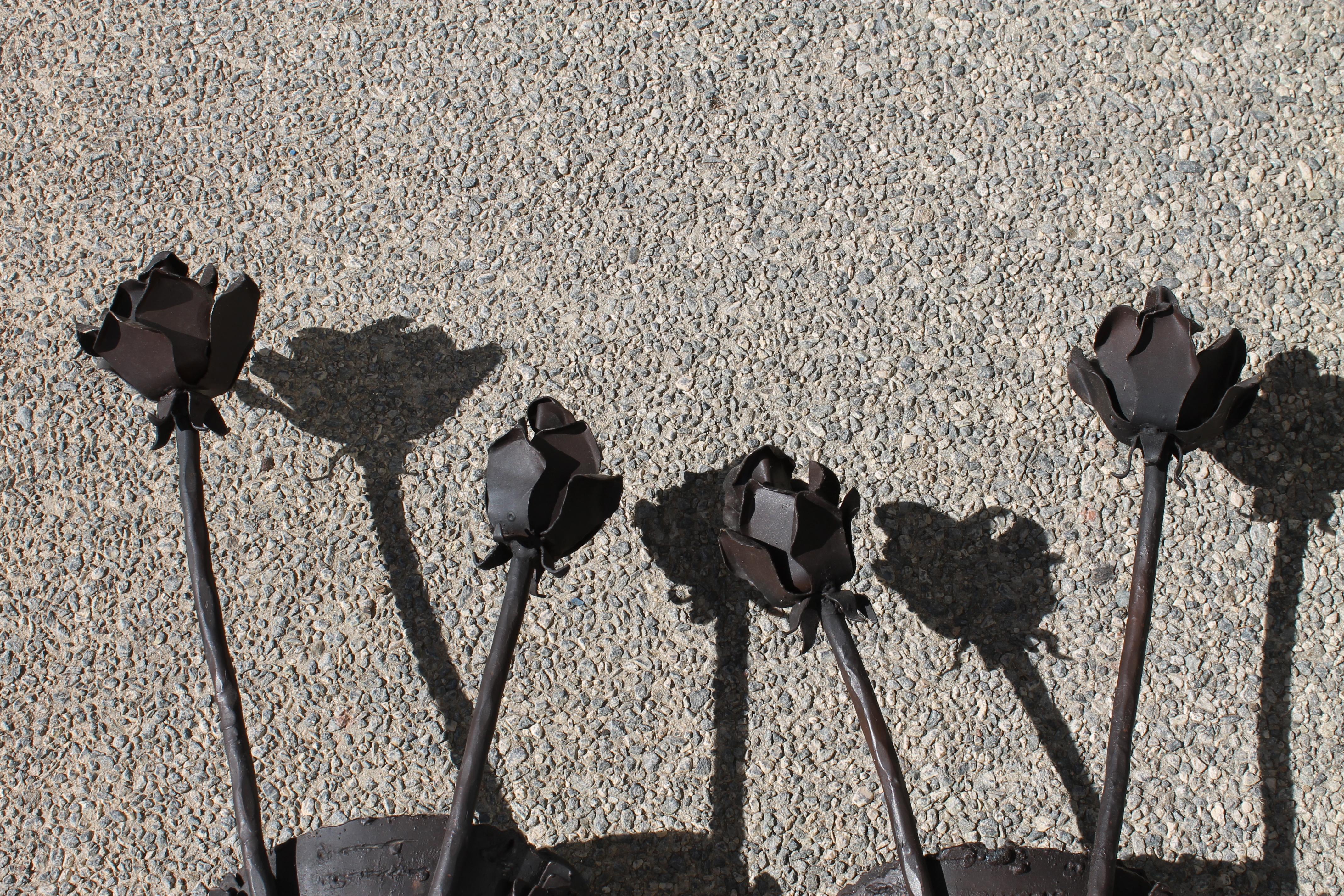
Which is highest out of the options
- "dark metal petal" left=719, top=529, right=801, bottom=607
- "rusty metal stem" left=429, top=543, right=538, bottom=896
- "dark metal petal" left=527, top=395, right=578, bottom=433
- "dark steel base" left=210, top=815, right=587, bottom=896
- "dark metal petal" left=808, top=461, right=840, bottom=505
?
"dark metal petal" left=527, top=395, right=578, bottom=433

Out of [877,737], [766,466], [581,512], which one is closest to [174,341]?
[581,512]

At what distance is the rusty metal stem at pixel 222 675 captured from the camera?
2.29ft

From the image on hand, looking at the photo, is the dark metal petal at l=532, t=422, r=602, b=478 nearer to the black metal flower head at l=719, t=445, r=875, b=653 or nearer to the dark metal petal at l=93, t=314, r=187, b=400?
the black metal flower head at l=719, t=445, r=875, b=653

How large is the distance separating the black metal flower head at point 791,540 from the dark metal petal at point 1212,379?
0.24m

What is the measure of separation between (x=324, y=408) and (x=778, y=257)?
1.36ft

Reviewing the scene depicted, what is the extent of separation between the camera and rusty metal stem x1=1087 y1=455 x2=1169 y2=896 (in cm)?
70

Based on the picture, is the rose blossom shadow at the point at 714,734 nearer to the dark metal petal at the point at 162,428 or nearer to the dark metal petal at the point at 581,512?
the dark metal petal at the point at 581,512

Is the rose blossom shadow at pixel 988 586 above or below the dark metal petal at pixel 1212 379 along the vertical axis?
below

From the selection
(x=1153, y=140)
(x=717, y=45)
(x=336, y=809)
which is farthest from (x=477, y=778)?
(x=1153, y=140)

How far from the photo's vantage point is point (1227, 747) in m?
0.83

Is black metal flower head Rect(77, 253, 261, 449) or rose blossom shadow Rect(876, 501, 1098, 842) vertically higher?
black metal flower head Rect(77, 253, 261, 449)

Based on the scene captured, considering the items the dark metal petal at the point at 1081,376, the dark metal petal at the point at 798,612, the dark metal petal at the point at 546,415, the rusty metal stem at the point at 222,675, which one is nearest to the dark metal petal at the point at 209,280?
the rusty metal stem at the point at 222,675

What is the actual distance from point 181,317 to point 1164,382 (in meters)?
0.69

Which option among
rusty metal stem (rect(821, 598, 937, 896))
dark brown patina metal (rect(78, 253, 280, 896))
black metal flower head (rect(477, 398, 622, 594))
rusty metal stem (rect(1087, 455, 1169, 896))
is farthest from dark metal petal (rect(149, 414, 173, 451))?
rusty metal stem (rect(1087, 455, 1169, 896))
